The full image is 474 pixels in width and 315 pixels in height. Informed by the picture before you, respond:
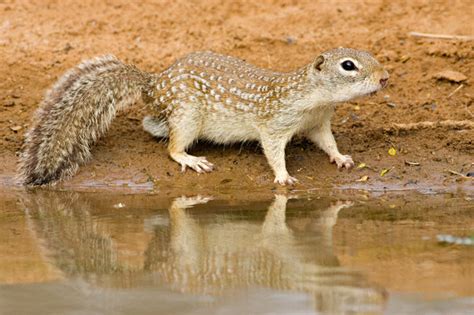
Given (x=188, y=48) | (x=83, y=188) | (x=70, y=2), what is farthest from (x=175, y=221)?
(x=70, y=2)

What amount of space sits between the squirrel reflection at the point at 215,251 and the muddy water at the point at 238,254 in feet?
0.04

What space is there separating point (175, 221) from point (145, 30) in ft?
13.5

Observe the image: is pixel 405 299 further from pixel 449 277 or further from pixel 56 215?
pixel 56 215

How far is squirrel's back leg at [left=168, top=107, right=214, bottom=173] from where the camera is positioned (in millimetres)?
8586

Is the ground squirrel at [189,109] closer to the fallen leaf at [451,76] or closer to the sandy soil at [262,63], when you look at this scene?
the sandy soil at [262,63]

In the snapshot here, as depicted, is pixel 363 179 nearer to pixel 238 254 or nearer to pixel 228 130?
pixel 228 130

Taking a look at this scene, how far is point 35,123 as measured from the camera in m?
8.62

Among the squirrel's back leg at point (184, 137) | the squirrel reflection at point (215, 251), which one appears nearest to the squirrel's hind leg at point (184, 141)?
the squirrel's back leg at point (184, 137)

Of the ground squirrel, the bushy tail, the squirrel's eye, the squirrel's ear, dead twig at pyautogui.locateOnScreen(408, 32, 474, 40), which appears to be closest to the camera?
the squirrel's eye

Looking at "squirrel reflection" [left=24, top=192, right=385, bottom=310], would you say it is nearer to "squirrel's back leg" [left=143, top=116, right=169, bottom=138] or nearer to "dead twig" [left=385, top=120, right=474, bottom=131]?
"squirrel's back leg" [left=143, top=116, right=169, bottom=138]

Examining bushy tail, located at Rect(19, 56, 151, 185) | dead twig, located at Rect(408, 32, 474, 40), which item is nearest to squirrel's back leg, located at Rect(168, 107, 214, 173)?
bushy tail, located at Rect(19, 56, 151, 185)

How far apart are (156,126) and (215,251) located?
9.85ft

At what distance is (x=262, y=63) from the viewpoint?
10062mm

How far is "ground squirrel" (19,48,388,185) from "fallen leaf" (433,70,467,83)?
1.50 m
